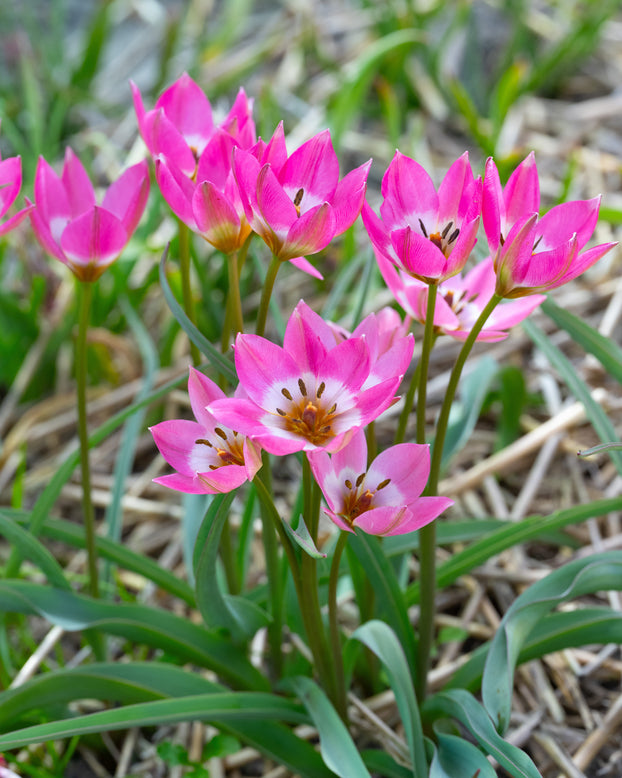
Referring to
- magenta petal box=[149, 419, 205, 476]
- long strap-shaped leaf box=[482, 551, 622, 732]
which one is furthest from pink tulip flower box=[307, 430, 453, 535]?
long strap-shaped leaf box=[482, 551, 622, 732]

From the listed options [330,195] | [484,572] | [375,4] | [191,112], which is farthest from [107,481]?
[375,4]

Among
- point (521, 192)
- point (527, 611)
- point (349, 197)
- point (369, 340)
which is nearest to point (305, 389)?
point (369, 340)

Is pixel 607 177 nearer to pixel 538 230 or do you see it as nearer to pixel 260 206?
pixel 538 230

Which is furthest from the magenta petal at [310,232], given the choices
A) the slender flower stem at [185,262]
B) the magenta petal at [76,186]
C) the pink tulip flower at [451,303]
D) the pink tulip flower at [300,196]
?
the magenta petal at [76,186]

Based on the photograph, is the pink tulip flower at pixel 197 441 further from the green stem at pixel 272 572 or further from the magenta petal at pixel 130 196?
the magenta petal at pixel 130 196

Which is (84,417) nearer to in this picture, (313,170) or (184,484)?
(184,484)

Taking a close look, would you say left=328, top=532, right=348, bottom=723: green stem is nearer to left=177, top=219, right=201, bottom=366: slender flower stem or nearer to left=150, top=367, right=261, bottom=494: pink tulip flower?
left=150, top=367, right=261, bottom=494: pink tulip flower
